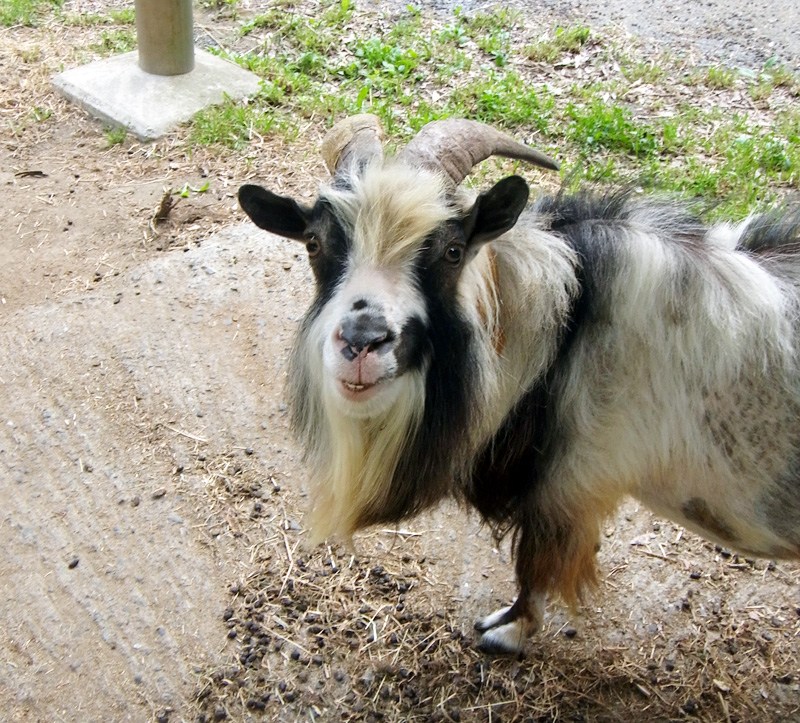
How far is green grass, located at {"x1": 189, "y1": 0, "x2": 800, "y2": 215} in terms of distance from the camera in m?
6.42

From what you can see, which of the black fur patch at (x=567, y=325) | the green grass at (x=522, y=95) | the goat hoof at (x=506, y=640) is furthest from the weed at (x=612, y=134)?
the goat hoof at (x=506, y=640)

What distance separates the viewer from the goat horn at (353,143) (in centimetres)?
307

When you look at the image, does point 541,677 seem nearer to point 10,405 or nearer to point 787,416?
point 787,416

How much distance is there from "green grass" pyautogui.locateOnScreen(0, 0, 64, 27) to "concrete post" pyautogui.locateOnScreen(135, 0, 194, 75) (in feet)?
7.34

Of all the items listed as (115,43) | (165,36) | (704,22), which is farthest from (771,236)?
(115,43)

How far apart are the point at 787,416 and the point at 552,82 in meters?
5.41

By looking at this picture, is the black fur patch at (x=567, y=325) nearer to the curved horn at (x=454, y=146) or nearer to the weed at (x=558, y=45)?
the curved horn at (x=454, y=146)

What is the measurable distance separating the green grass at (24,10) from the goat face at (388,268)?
25.1 feet

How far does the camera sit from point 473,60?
787 cm

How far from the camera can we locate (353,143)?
124 inches

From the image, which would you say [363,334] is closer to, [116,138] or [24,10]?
[116,138]

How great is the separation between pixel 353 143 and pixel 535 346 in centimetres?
102

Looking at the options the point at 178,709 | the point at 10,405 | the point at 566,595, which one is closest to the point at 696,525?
the point at 566,595

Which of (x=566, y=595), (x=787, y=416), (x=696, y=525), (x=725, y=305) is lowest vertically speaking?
(x=566, y=595)
